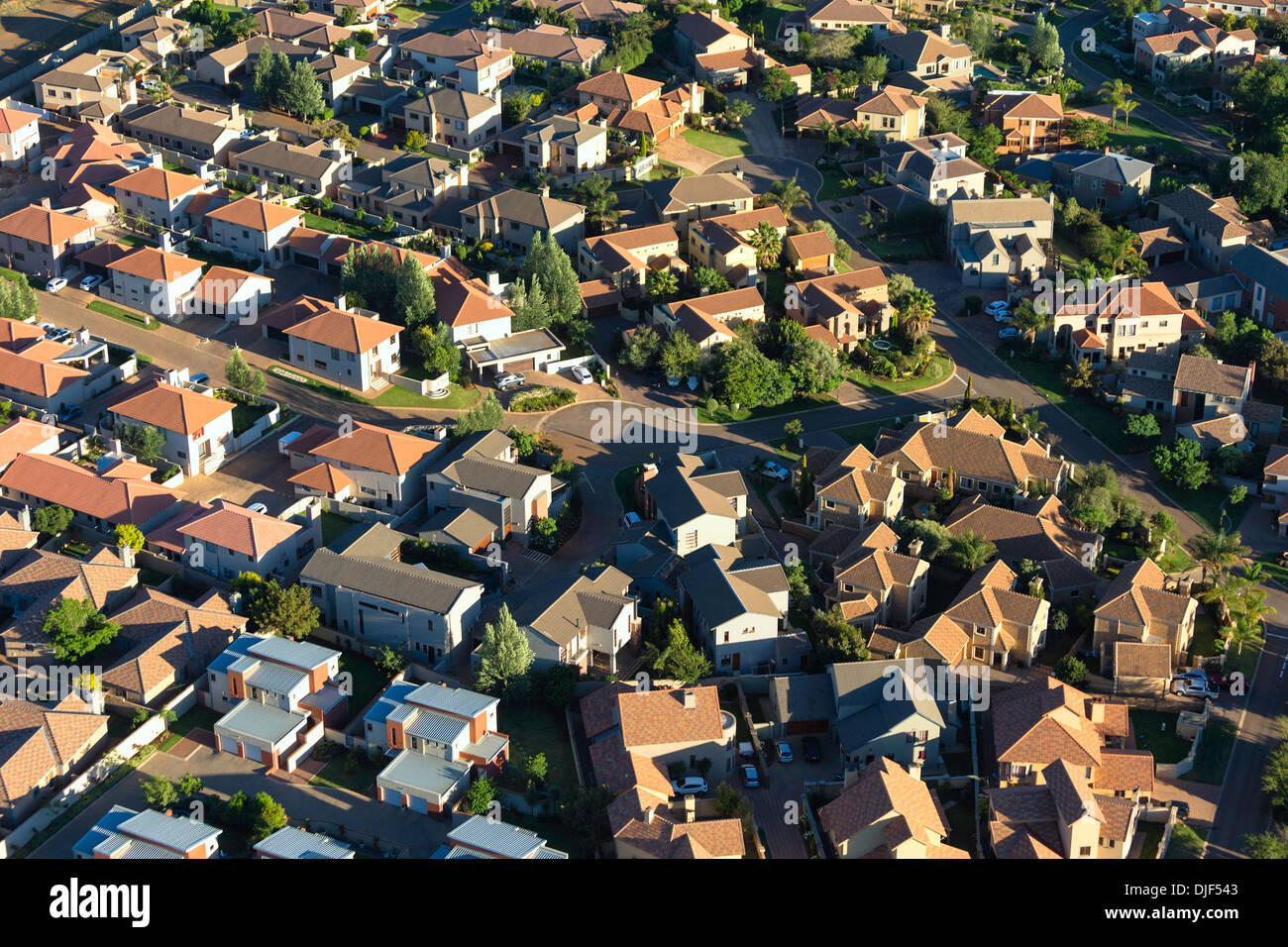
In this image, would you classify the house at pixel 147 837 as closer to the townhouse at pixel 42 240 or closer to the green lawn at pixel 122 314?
the green lawn at pixel 122 314

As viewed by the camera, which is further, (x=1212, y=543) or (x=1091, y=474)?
(x=1091, y=474)

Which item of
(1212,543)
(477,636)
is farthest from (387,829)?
(1212,543)

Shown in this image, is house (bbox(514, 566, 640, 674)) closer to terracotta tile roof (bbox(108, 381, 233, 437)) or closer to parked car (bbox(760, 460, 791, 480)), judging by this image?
parked car (bbox(760, 460, 791, 480))

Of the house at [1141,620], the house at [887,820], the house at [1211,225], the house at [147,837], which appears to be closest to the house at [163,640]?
the house at [147,837]

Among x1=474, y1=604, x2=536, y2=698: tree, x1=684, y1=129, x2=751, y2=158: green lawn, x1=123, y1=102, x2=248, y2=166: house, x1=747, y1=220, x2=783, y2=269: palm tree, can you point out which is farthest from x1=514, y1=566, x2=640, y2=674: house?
x1=684, y1=129, x2=751, y2=158: green lawn

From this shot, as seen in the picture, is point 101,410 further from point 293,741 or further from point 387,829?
point 387,829

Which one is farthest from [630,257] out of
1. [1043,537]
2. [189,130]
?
[1043,537]

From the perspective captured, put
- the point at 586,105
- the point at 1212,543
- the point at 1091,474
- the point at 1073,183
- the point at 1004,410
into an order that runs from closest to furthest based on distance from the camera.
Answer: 1. the point at 1212,543
2. the point at 1091,474
3. the point at 1004,410
4. the point at 1073,183
5. the point at 586,105

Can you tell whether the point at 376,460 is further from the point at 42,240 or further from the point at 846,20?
the point at 846,20
